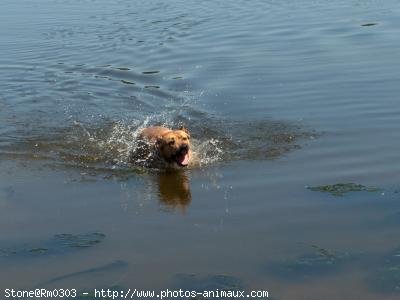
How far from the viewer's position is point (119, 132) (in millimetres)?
11891

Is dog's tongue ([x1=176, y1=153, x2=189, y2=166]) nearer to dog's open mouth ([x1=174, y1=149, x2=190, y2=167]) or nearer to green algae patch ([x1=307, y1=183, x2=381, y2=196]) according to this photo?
dog's open mouth ([x1=174, y1=149, x2=190, y2=167])

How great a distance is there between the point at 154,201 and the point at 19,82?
26.3ft

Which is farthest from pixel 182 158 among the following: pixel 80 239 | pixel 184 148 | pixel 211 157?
pixel 80 239

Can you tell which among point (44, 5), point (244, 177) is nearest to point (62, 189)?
point (244, 177)

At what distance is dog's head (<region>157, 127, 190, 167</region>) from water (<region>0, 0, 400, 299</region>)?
250 mm

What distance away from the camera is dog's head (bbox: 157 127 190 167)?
9938mm

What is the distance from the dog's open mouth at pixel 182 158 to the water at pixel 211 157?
21 cm

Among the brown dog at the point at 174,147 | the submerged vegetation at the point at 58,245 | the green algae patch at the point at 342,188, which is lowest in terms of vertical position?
the submerged vegetation at the point at 58,245

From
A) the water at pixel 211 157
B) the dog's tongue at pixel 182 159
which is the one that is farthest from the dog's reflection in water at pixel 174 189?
the dog's tongue at pixel 182 159

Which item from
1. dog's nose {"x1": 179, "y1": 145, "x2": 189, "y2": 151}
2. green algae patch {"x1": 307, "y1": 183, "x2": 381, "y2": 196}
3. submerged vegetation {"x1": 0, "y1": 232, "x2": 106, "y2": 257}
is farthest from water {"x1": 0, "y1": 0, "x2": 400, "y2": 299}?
dog's nose {"x1": 179, "y1": 145, "x2": 189, "y2": 151}

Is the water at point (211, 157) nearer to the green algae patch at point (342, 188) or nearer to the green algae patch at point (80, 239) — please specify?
the green algae patch at point (80, 239)

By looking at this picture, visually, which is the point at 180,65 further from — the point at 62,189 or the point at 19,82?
the point at 62,189

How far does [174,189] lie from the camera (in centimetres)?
920

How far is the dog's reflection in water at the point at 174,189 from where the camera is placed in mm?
8586
